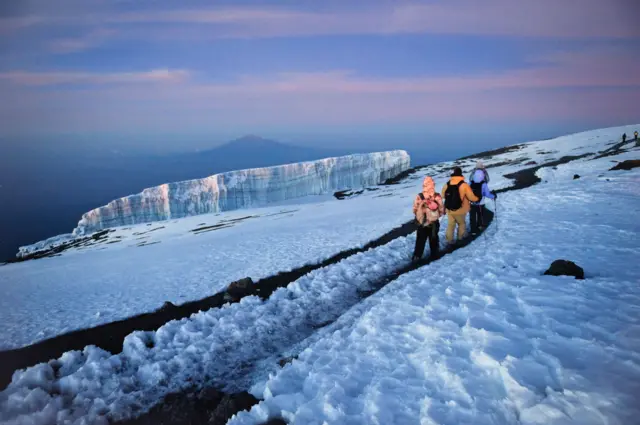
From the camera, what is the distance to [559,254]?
30.6 ft

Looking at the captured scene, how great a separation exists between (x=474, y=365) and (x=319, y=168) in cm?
8070

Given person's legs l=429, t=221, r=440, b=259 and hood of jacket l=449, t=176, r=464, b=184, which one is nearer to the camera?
person's legs l=429, t=221, r=440, b=259

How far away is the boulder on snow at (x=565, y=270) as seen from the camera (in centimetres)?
763

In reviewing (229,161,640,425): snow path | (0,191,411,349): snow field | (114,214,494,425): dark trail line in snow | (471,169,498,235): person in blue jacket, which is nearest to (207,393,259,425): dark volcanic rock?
(114,214,494,425): dark trail line in snow

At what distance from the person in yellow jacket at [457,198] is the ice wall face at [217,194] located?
68.0 meters

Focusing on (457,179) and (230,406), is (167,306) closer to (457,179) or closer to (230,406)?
(230,406)

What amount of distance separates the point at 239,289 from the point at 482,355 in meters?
7.92

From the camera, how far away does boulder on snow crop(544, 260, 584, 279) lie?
7.63 metres

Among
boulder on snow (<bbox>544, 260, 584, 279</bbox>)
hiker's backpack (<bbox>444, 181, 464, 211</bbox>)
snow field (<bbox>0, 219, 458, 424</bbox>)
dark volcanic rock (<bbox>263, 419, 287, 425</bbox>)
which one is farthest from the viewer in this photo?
hiker's backpack (<bbox>444, 181, 464, 211</bbox>)

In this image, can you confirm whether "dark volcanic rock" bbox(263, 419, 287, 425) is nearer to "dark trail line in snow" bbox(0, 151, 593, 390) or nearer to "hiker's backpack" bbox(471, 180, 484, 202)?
"dark trail line in snow" bbox(0, 151, 593, 390)

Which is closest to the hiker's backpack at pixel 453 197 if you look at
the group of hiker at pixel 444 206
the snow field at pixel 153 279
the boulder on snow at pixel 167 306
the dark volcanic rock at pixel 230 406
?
the group of hiker at pixel 444 206

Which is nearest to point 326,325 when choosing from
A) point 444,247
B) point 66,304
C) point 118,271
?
point 444,247

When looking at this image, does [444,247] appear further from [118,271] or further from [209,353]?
[118,271]

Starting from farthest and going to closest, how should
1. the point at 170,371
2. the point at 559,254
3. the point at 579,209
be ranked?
the point at 579,209
the point at 559,254
the point at 170,371
